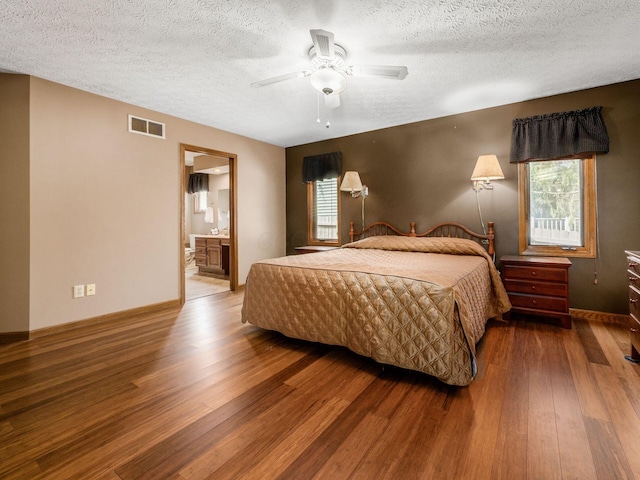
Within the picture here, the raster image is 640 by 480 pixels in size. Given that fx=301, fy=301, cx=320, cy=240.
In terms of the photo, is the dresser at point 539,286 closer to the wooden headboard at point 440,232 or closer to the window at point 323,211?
the wooden headboard at point 440,232

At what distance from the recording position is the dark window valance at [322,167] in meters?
4.94

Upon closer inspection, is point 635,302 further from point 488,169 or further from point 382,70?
point 382,70

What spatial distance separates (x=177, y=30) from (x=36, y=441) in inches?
104

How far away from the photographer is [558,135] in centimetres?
326

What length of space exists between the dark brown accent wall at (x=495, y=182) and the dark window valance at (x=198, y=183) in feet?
10.5

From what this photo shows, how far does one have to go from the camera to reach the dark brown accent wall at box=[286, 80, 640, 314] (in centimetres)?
307

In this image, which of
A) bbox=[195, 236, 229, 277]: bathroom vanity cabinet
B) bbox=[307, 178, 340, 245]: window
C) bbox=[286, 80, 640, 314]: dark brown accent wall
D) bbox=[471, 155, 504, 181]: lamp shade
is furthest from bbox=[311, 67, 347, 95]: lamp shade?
bbox=[195, 236, 229, 277]: bathroom vanity cabinet

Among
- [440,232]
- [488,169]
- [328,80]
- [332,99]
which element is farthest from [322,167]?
[328,80]

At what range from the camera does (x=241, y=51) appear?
2463mm

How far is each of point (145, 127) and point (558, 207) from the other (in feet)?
16.1

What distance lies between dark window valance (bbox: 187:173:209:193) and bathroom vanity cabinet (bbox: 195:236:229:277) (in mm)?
1788

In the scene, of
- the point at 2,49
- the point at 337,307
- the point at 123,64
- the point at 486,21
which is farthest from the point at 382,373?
the point at 2,49

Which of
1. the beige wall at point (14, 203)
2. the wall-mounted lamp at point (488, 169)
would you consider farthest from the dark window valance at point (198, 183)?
the wall-mounted lamp at point (488, 169)

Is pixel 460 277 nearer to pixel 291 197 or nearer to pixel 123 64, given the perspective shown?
pixel 123 64
